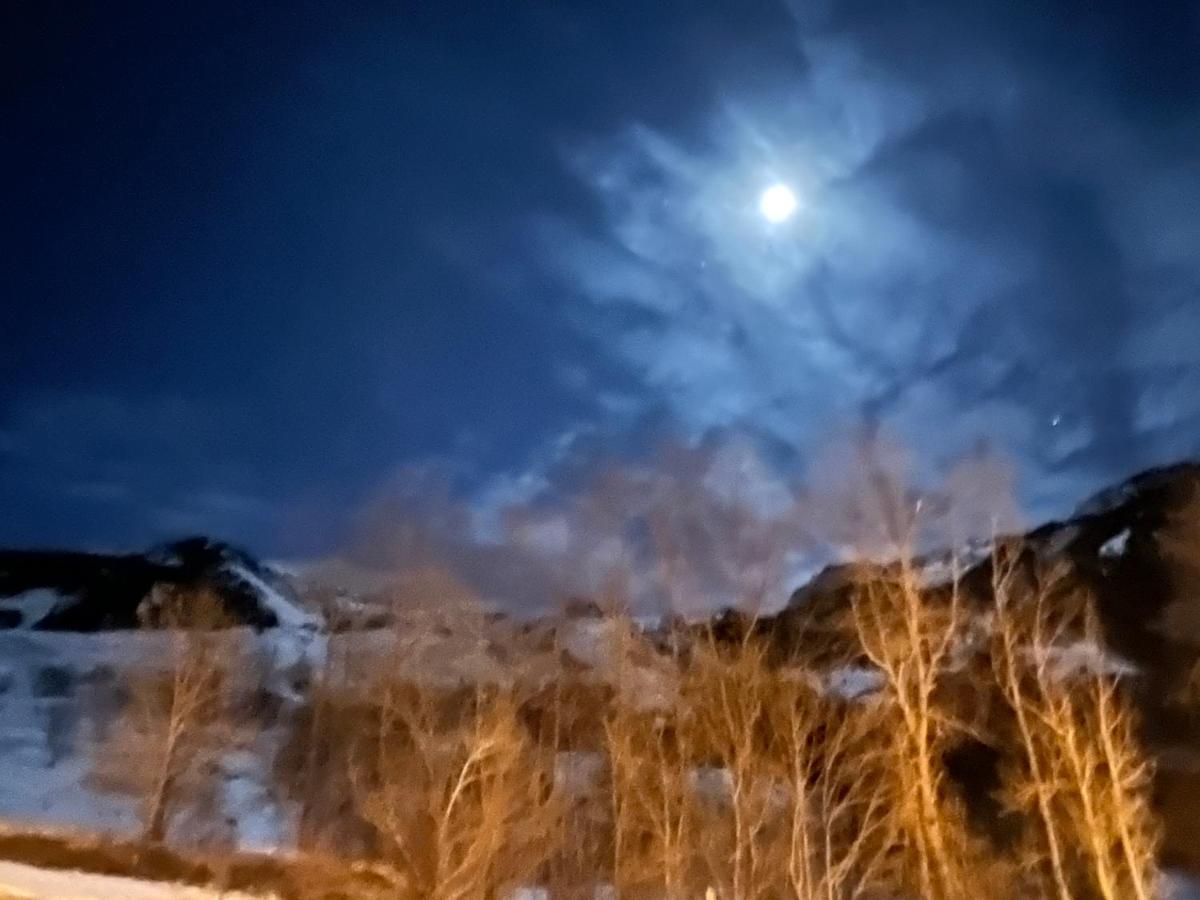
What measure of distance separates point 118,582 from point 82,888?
73.1 metres

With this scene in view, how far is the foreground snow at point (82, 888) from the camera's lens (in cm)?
2212

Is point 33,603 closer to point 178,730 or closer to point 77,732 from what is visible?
point 77,732

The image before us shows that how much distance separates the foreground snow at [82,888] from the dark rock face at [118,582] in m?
48.8

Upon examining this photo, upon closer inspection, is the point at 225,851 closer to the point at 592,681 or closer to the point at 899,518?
the point at 592,681

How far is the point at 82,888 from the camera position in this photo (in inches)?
942

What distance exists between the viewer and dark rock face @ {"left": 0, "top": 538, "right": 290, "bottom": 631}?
83125 millimetres

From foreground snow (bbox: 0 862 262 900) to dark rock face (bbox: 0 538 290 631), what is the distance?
48848 mm

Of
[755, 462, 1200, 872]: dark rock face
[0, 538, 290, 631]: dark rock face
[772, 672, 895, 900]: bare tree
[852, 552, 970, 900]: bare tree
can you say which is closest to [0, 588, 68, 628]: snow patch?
[0, 538, 290, 631]: dark rock face

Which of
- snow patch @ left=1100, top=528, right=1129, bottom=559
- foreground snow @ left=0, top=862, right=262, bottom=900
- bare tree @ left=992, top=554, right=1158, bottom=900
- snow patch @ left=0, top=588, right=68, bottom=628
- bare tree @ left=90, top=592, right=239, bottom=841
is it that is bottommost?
foreground snow @ left=0, top=862, right=262, bottom=900

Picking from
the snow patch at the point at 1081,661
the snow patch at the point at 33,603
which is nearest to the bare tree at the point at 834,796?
the snow patch at the point at 1081,661

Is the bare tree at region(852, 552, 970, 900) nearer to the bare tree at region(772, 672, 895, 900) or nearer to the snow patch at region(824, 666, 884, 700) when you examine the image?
the bare tree at region(772, 672, 895, 900)

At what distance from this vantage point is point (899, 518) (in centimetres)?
2931

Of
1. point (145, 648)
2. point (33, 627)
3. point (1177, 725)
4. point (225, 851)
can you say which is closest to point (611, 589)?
point (225, 851)

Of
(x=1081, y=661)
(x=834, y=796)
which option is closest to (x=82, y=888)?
(x=834, y=796)
